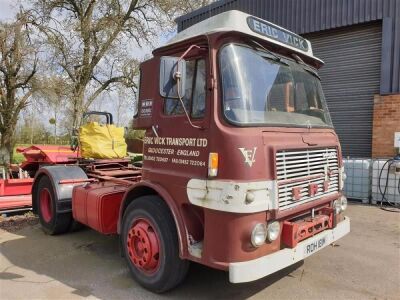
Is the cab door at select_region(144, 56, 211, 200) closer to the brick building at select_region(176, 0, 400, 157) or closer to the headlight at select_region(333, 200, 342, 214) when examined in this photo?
the headlight at select_region(333, 200, 342, 214)

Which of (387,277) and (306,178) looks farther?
(387,277)

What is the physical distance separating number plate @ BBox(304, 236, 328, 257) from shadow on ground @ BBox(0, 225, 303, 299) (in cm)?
76

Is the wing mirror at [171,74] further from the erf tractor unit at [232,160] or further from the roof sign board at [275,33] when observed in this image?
the roof sign board at [275,33]

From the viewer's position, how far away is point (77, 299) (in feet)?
13.8

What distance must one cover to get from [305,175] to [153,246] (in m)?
1.74

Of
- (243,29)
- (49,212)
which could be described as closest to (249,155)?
(243,29)

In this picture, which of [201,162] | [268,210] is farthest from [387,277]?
[201,162]

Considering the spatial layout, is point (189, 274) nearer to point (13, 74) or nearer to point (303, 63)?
point (303, 63)

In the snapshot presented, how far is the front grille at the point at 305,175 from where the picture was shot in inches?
150

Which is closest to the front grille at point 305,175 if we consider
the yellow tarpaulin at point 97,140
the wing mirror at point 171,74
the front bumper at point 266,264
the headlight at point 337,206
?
the headlight at point 337,206

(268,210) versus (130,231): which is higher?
(268,210)

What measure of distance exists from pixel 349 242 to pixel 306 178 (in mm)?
2705

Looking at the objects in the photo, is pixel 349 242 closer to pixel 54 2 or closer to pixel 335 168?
pixel 335 168

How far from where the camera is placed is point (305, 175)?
13.5 feet
